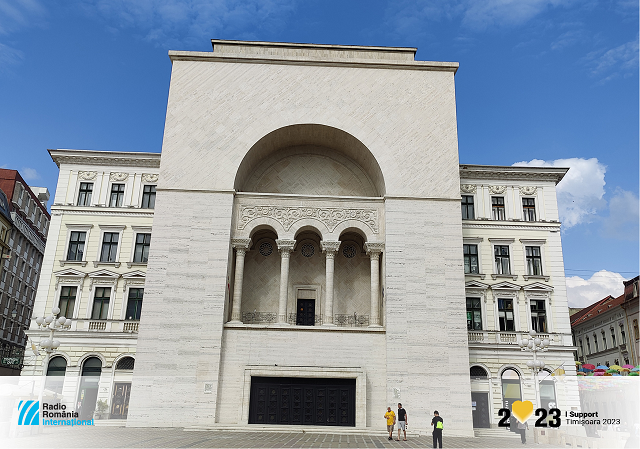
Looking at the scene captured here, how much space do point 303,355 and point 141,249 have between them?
12.9 meters

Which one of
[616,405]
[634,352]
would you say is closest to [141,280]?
[616,405]

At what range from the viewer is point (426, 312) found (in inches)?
1049

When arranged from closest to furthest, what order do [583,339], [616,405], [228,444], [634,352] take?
[228,444]
[616,405]
[634,352]
[583,339]

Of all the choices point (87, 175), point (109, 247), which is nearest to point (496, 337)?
point (109, 247)

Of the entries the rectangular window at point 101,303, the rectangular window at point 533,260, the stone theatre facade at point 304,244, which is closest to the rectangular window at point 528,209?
the rectangular window at point 533,260

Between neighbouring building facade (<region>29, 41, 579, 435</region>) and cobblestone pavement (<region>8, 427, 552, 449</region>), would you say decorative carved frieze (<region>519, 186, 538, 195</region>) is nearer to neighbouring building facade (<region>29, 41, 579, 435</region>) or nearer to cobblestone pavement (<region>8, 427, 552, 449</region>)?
neighbouring building facade (<region>29, 41, 579, 435</region>)

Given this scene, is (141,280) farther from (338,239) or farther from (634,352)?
(634,352)

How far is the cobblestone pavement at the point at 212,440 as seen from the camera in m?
17.9

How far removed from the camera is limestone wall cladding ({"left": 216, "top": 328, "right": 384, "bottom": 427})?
2553cm

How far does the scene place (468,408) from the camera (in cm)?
2525

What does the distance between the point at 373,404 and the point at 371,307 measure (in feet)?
15.9

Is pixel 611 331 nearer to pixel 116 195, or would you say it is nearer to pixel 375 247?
pixel 375 247

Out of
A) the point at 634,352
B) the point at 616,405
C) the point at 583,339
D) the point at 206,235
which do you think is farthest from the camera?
the point at 583,339

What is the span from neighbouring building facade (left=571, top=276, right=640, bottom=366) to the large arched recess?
26.6 meters
